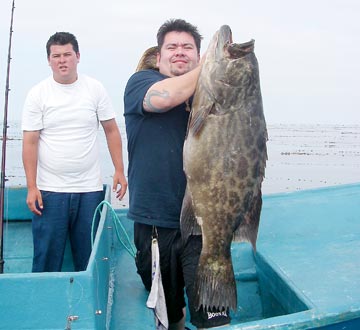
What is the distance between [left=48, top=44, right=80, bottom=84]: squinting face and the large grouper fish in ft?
5.72

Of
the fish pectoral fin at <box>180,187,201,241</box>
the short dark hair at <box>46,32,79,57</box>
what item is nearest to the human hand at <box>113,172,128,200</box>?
the short dark hair at <box>46,32,79,57</box>

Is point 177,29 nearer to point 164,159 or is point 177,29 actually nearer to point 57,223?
point 164,159

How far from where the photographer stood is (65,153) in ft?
15.0

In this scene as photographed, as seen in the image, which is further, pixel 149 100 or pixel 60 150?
pixel 60 150

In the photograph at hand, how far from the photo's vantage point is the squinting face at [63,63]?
14.9 ft

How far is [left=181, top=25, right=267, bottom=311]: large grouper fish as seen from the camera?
3238 mm

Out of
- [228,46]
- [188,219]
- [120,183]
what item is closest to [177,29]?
[228,46]

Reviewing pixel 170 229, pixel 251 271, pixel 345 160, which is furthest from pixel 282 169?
pixel 170 229

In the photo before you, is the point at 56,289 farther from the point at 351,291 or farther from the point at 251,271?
the point at 251,271

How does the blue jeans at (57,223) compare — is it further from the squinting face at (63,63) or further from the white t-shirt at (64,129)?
the squinting face at (63,63)

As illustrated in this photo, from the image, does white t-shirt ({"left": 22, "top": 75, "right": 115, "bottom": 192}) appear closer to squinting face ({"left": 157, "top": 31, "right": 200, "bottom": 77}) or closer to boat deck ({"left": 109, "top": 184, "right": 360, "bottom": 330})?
boat deck ({"left": 109, "top": 184, "right": 360, "bottom": 330})

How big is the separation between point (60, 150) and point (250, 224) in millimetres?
2050

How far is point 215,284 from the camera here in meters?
3.35

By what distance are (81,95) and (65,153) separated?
56cm
